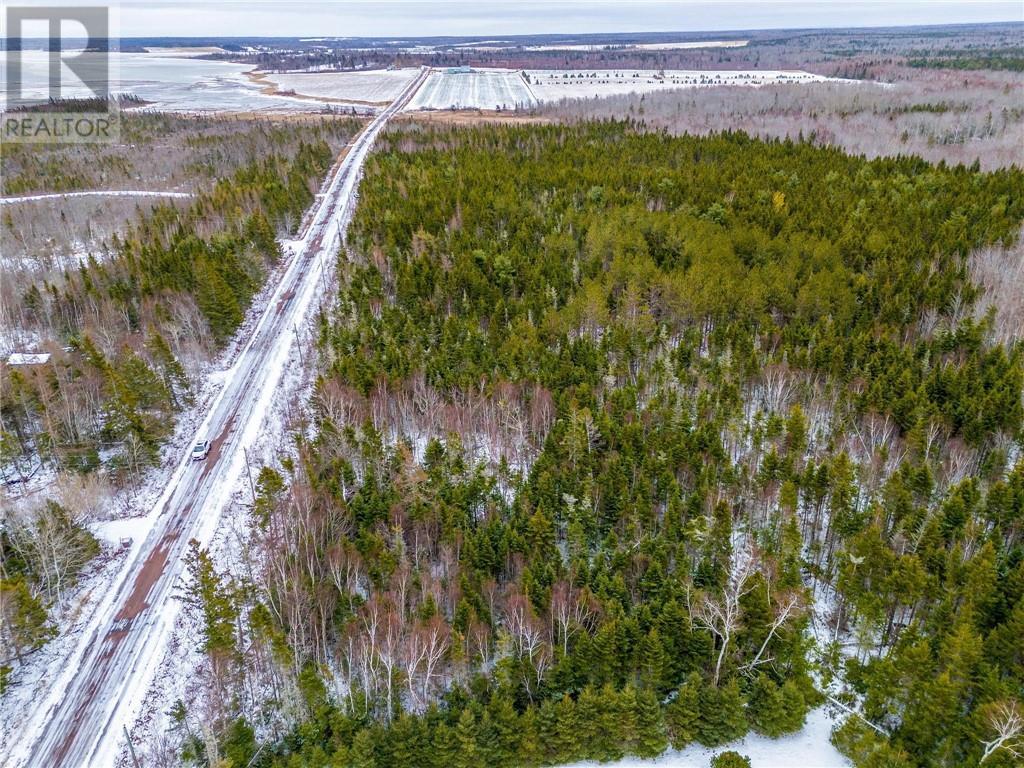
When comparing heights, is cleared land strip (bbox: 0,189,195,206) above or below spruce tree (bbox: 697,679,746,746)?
above

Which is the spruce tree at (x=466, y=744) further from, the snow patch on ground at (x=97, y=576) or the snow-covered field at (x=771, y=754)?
the snow patch on ground at (x=97, y=576)

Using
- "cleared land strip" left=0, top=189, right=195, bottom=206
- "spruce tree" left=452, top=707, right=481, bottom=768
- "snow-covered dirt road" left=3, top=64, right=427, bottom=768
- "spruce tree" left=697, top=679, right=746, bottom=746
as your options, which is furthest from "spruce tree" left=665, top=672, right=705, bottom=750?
"cleared land strip" left=0, top=189, right=195, bottom=206

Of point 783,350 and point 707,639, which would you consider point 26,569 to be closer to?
point 707,639

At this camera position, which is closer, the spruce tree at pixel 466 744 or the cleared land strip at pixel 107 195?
the spruce tree at pixel 466 744

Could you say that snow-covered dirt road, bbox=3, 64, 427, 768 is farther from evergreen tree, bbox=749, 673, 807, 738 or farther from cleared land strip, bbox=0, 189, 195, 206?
cleared land strip, bbox=0, 189, 195, 206

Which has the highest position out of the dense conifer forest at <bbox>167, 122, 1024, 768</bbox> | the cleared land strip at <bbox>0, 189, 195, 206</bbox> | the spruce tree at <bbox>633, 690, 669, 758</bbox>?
the cleared land strip at <bbox>0, 189, 195, 206</bbox>

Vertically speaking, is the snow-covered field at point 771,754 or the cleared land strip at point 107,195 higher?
the cleared land strip at point 107,195

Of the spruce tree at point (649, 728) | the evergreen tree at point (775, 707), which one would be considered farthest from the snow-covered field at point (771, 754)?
the spruce tree at point (649, 728)
